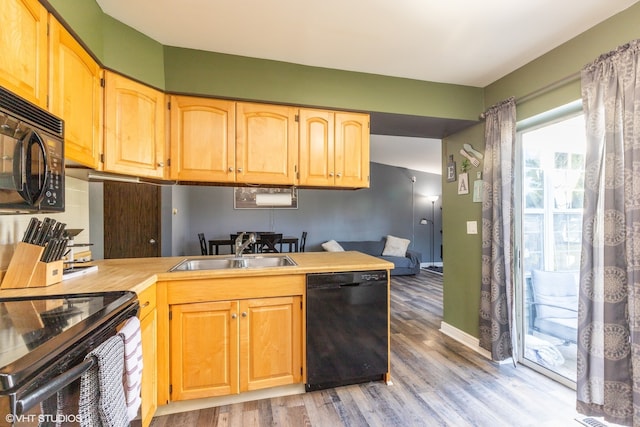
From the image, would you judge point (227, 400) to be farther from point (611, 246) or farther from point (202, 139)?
point (611, 246)

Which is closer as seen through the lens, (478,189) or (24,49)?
(24,49)

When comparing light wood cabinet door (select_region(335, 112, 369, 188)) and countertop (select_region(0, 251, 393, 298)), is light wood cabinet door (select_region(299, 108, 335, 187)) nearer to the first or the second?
light wood cabinet door (select_region(335, 112, 369, 188))

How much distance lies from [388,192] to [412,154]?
1.53m

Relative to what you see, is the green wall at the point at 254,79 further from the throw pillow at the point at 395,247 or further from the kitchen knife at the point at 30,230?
the throw pillow at the point at 395,247

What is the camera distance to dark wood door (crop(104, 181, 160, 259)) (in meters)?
4.02

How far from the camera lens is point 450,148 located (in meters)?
3.15

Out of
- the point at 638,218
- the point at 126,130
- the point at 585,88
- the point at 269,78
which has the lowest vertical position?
the point at 638,218

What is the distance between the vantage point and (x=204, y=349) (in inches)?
73.6

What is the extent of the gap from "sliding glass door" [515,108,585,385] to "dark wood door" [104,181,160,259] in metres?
4.43

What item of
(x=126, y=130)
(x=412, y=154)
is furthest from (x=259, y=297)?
(x=412, y=154)

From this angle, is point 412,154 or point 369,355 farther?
point 412,154

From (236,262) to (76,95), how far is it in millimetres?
1440

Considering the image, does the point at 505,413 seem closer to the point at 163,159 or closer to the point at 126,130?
the point at 163,159

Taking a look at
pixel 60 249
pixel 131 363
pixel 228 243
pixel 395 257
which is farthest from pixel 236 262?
pixel 395 257
